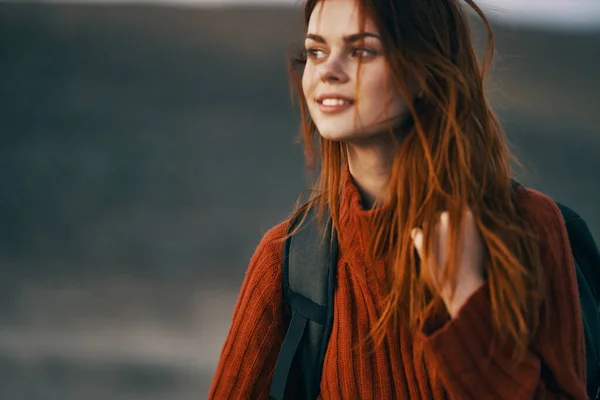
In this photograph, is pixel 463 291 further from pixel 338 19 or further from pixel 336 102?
pixel 338 19

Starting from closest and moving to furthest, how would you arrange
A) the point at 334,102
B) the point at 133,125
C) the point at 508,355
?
the point at 508,355
the point at 334,102
the point at 133,125

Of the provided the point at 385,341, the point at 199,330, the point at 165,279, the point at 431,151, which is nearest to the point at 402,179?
the point at 431,151

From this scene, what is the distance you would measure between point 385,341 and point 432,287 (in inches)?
6.3

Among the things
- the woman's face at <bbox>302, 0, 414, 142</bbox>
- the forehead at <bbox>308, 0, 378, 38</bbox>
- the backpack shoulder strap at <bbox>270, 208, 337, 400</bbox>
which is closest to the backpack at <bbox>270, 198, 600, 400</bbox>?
the backpack shoulder strap at <bbox>270, 208, 337, 400</bbox>

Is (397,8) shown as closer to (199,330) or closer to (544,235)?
(544,235)

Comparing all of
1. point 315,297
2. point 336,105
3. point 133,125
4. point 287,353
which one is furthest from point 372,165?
point 133,125

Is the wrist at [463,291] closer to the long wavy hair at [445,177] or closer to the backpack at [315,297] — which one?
the long wavy hair at [445,177]

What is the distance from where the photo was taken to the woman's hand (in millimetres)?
1389

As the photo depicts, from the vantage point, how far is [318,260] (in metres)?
1.55

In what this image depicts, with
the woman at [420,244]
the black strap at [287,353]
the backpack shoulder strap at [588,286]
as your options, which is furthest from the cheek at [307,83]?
the backpack shoulder strap at [588,286]

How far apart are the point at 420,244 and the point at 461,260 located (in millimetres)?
80

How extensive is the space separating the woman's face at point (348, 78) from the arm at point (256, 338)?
281 mm

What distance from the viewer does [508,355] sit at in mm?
1376

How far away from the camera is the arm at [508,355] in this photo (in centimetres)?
135
